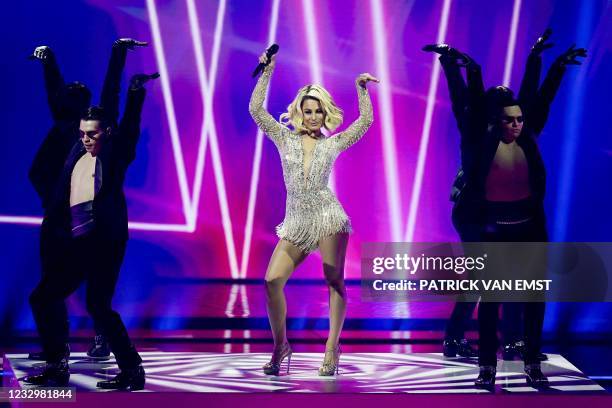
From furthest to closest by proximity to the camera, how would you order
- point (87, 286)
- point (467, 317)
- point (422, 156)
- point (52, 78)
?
point (422, 156) → point (467, 317) → point (52, 78) → point (87, 286)

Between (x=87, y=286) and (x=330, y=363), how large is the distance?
1.39m

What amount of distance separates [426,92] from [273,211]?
171cm

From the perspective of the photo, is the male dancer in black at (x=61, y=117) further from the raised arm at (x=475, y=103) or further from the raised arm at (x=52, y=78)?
the raised arm at (x=475, y=103)

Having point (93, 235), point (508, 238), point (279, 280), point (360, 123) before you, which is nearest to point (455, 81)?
point (360, 123)

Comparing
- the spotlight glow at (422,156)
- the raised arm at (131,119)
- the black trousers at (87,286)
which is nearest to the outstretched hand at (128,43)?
the raised arm at (131,119)

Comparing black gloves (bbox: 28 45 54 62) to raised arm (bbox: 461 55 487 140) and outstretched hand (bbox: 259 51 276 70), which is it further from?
raised arm (bbox: 461 55 487 140)

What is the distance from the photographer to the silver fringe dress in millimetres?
5543

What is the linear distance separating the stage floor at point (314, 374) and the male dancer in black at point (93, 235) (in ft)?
0.65

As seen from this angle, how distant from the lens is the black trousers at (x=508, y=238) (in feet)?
17.6

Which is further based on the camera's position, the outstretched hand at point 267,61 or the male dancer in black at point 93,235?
the outstretched hand at point 267,61

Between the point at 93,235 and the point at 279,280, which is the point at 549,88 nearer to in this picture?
the point at 279,280

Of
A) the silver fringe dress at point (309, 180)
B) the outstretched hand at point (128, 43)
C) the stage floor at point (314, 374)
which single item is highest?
the outstretched hand at point (128, 43)

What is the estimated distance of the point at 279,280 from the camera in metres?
5.50

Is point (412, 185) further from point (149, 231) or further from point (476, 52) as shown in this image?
point (149, 231)
